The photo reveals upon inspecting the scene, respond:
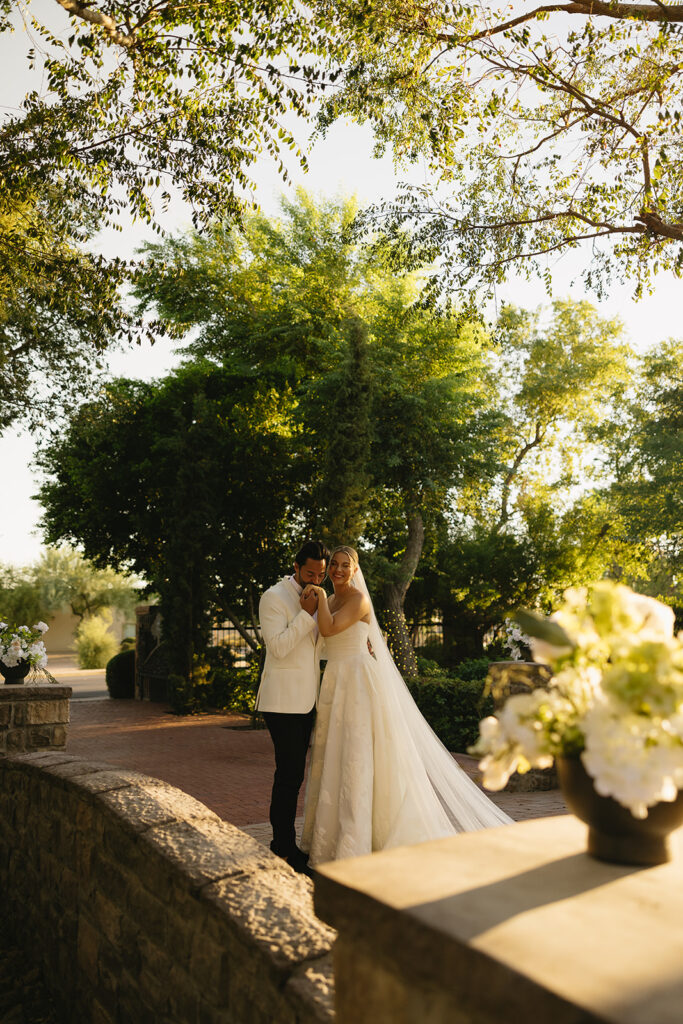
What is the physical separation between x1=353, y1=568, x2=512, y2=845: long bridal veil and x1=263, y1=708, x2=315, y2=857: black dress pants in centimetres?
60

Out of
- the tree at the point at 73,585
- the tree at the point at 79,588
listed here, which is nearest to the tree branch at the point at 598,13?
the tree at the point at 73,585

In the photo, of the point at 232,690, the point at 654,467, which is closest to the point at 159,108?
the point at 232,690

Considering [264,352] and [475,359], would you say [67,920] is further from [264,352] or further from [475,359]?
[264,352]

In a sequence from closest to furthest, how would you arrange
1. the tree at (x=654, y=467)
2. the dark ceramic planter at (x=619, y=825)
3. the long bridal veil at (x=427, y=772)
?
the dark ceramic planter at (x=619, y=825) → the long bridal veil at (x=427, y=772) → the tree at (x=654, y=467)

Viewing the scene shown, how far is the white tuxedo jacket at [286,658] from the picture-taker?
16.3 feet

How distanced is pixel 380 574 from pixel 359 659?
1010 cm

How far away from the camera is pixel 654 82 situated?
9109mm

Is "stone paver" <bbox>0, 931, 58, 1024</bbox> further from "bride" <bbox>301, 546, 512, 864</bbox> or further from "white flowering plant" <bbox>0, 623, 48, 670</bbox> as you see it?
"white flowering plant" <bbox>0, 623, 48, 670</bbox>

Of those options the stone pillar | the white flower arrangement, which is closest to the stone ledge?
the stone pillar

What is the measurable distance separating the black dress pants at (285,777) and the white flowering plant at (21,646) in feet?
10.3

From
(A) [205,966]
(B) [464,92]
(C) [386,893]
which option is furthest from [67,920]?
(B) [464,92]

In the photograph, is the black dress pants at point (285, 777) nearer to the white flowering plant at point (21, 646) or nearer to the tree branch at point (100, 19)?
the white flowering plant at point (21, 646)

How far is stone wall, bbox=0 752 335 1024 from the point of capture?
208cm

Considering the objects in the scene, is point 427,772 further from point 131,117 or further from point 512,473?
point 512,473
